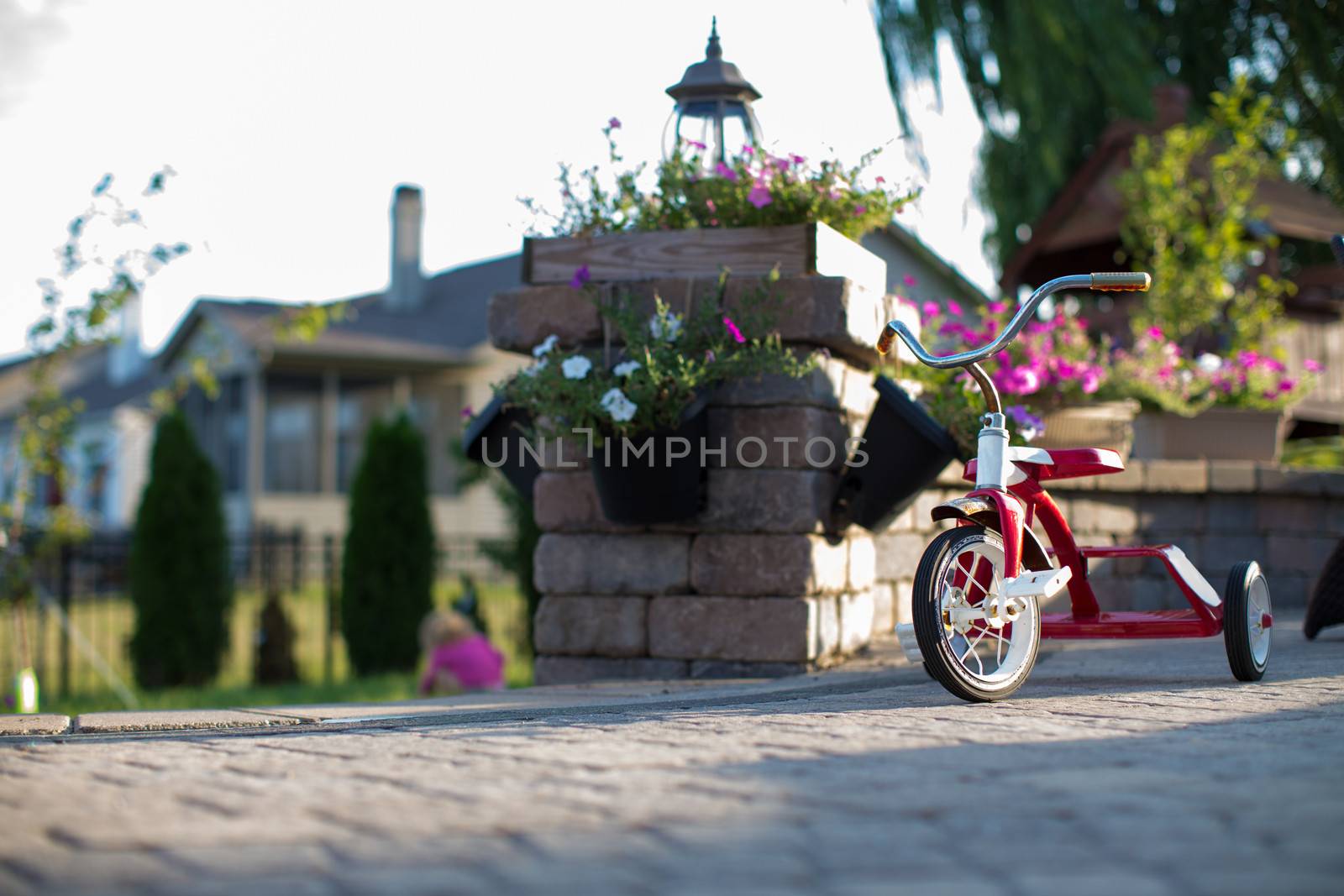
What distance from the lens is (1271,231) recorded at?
1192 cm

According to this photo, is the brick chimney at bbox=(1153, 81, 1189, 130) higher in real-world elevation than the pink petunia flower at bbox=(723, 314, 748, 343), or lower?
higher

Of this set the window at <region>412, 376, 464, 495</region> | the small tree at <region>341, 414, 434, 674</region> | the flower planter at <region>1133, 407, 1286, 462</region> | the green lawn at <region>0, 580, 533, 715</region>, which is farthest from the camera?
the window at <region>412, 376, 464, 495</region>

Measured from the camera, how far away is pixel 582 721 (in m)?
3.61

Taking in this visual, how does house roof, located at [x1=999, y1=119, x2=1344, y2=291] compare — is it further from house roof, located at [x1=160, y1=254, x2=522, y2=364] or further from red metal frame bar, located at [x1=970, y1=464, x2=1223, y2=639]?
house roof, located at [x1=160, y1=254, x2=522, y2=364]

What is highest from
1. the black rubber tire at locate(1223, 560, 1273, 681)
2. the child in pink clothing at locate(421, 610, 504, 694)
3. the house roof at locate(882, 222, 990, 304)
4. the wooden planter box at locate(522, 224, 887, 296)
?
the house roof at locate(882, 222, 990, 304)

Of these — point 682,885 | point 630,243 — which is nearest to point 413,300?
point 630,243

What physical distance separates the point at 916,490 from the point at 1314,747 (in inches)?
94.0

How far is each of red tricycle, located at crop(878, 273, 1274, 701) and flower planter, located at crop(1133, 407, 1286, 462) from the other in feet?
11.1

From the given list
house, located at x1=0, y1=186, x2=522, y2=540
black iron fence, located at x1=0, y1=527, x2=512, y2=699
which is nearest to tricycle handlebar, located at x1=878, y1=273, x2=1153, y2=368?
black iron fence, located at x1=0, y1=527, x2=512, y2=699

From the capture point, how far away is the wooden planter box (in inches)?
202

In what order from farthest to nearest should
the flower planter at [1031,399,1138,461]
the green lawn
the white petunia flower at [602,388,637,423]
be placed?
the green lawn → the flower planter at [1031,399,1138,461] → the white petunia flower at [602,388,637,423]

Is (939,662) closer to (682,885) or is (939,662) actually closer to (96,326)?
(682,885)

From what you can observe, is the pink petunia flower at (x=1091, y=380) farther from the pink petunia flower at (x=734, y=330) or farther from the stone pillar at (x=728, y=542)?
the pink petunia flower at (x=734, y=330)

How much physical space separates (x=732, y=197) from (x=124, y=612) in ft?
50.1
